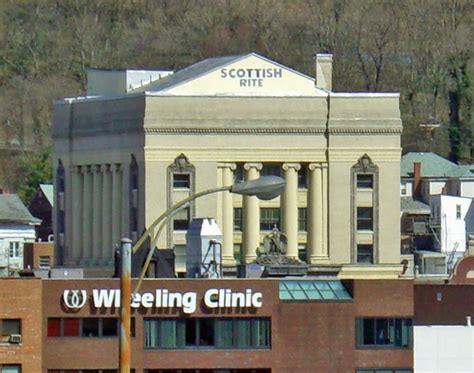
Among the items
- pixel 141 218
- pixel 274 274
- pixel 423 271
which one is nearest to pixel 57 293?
pixel 274 274

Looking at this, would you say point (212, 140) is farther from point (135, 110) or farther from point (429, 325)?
point (429, 325)

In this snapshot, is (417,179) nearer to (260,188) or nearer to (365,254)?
(365,254)

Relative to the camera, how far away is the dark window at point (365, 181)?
140 metres

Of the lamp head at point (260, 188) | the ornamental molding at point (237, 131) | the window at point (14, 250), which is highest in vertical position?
the ornamental molding at point (237, 131)

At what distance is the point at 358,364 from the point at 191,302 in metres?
4.48

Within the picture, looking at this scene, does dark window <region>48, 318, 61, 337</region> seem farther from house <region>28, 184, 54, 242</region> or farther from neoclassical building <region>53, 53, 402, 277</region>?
house <region>28, 184, 54, 242</region>

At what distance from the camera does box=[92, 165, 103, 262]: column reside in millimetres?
139625

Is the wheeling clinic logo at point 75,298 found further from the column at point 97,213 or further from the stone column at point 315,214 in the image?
the column at point 97,213

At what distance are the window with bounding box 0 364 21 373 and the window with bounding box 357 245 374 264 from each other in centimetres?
5582

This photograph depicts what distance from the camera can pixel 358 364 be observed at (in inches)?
3354

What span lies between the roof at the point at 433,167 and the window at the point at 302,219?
35227mm

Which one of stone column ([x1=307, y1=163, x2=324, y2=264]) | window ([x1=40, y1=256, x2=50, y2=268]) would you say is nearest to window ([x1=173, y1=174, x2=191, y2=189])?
stone column ([x1=307, y1=163, x2=324, y2=264])

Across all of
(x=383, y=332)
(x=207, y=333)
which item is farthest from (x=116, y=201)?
(x=207, y=333)

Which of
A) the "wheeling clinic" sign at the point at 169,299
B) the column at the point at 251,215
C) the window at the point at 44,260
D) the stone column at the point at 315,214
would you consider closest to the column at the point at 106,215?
the column at the point at 251,215
